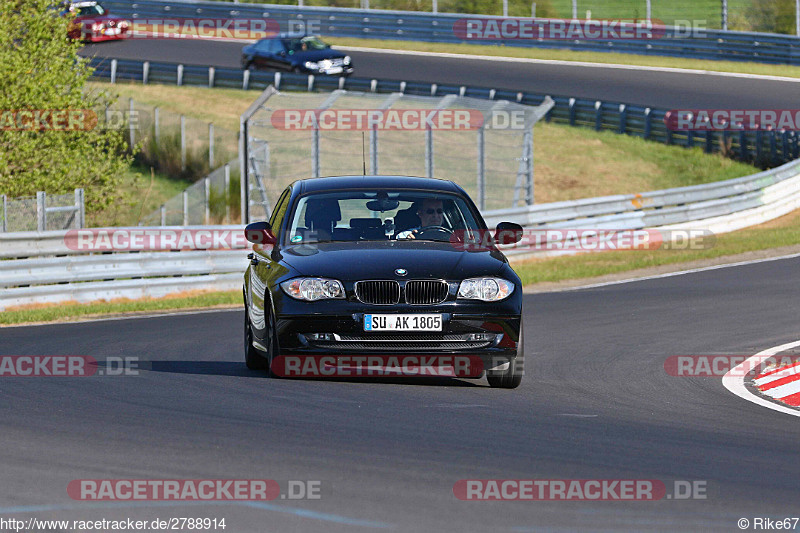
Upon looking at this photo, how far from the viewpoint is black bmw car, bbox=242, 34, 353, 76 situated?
45031 millimetres

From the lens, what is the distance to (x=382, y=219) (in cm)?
1112

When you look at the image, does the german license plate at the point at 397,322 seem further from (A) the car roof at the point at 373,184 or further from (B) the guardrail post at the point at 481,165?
(B) the guardrail post at the point at 481,165

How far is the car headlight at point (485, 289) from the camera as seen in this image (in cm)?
994

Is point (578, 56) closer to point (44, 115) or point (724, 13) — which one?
point (724, 13)

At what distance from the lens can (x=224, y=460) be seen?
7203 millimetres

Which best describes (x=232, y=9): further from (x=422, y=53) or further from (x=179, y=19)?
(x=422, y=53)

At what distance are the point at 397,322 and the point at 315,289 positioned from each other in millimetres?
645

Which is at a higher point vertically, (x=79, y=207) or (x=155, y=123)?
(x=79, y=207)

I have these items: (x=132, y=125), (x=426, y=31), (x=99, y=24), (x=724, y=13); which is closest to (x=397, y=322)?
(x=132, y=125)

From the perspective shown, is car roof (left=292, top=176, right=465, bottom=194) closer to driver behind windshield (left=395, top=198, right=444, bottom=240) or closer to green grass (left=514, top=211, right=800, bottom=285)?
driver behind windshield (left=395, top=198, right=444, bottom=240)

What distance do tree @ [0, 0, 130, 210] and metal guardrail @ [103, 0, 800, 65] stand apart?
2477 cm

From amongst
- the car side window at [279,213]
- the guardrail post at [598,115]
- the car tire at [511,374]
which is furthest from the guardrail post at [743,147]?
the car tire at [511,374]

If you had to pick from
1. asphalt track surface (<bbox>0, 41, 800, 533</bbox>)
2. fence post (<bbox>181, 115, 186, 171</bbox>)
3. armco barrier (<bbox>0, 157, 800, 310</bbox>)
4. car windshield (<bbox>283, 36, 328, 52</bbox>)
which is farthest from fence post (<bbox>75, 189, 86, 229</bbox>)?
car windshield (<bbox>283, 36, 328, 52</bbox>)

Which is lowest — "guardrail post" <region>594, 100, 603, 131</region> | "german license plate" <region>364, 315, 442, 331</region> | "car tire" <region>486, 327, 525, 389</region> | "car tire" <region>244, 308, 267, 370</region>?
"guardrail post" <region>594, 100, 603, 131</region>
